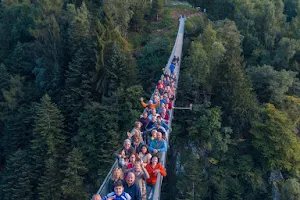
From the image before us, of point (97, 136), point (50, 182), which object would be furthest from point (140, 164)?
point (50, 182)

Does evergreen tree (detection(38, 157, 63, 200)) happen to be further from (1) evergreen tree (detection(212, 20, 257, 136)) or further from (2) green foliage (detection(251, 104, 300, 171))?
(2) green foliage (detection(251, 104, 300, 171))

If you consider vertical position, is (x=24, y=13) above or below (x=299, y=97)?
above

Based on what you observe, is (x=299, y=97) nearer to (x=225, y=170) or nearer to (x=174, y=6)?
(x=225, y=170)

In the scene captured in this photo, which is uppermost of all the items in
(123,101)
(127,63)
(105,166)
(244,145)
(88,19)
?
(88,19)

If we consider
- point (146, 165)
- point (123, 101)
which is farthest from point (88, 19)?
point (146, 165)

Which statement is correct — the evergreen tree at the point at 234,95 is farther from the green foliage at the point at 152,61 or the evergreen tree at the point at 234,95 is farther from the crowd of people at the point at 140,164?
the crowd of people at the point at 140,164

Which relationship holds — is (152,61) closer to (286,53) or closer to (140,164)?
(286,53)

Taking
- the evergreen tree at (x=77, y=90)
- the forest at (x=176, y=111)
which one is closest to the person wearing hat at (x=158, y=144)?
the forest at (x=176, y=111)

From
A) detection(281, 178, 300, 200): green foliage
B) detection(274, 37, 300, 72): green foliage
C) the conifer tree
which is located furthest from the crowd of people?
detection(274, 37, 300, 72): green foliage
